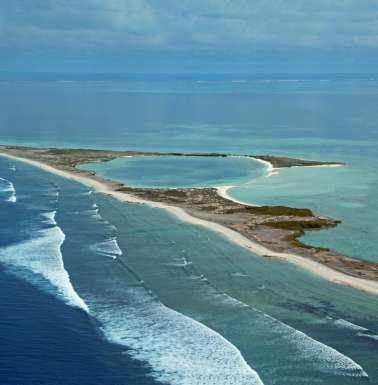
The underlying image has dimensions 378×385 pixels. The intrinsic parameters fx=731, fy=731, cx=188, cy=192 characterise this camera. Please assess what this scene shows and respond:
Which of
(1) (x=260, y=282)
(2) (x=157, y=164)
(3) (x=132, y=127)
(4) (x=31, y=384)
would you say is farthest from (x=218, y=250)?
(3) (x=132, y=127)

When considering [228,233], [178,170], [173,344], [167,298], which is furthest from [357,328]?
[178,170]

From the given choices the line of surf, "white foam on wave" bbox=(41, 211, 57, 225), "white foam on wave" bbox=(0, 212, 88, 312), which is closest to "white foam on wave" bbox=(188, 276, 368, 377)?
the line of surf

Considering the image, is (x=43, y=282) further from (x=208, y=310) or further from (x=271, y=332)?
(x=271, y=332)

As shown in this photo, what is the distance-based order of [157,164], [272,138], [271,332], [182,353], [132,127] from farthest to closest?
1. [132,127]
2. [272,138]
3. [157,164]
4. [271,332]
5. [182,353]

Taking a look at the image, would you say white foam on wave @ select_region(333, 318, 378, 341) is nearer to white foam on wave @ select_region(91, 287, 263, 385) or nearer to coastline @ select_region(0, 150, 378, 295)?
coastline @ select_region(0, 150, 378, 295)

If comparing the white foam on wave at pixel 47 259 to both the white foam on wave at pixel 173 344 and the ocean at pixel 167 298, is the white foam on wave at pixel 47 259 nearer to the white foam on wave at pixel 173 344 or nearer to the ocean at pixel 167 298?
the ocean at pixel 167 298

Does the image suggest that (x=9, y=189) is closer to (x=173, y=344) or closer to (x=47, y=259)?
(x=47, y=259)
